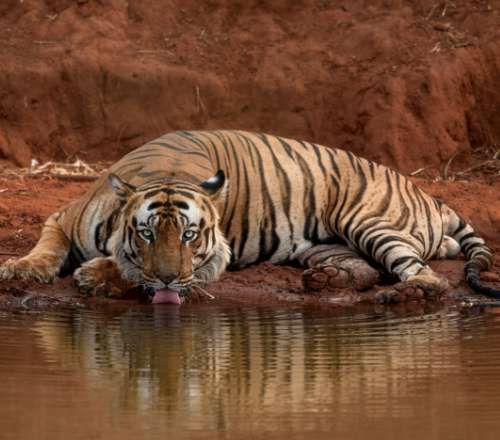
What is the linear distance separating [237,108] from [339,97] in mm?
968

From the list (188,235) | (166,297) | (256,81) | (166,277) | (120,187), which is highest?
(256,81)

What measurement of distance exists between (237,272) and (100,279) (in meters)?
1.31

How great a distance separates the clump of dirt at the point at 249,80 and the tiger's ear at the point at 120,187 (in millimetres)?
4875

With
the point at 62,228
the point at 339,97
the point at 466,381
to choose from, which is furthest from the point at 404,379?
the point at 339,97

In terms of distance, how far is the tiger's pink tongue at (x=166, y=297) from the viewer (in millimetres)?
8273

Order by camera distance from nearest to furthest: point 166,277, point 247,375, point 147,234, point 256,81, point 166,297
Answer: point 247,375
point 166,277
point 147,234
point 166,297
point 256,81

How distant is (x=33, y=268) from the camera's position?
28.1ft

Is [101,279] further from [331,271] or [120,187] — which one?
[331,271]

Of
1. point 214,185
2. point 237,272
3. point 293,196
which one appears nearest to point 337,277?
point 237,272

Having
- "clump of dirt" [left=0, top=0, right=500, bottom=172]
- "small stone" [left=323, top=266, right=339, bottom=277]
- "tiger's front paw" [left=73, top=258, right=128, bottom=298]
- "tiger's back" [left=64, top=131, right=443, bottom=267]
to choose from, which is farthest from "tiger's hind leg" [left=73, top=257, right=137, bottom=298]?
"clump of dirt" [left=0, top=0, right=500, bottom=172]

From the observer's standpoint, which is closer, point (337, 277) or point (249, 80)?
point (337, 277)

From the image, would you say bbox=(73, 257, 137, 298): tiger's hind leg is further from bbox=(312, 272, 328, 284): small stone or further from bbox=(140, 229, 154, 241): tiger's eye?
bbox=(312, 272, 328, 284): small stone

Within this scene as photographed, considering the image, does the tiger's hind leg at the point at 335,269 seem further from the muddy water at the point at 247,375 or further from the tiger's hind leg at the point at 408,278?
the muddy water at the point at 247,375

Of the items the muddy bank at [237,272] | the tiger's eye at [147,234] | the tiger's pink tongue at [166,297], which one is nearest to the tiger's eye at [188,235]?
the tiger's eye at [147,234]
